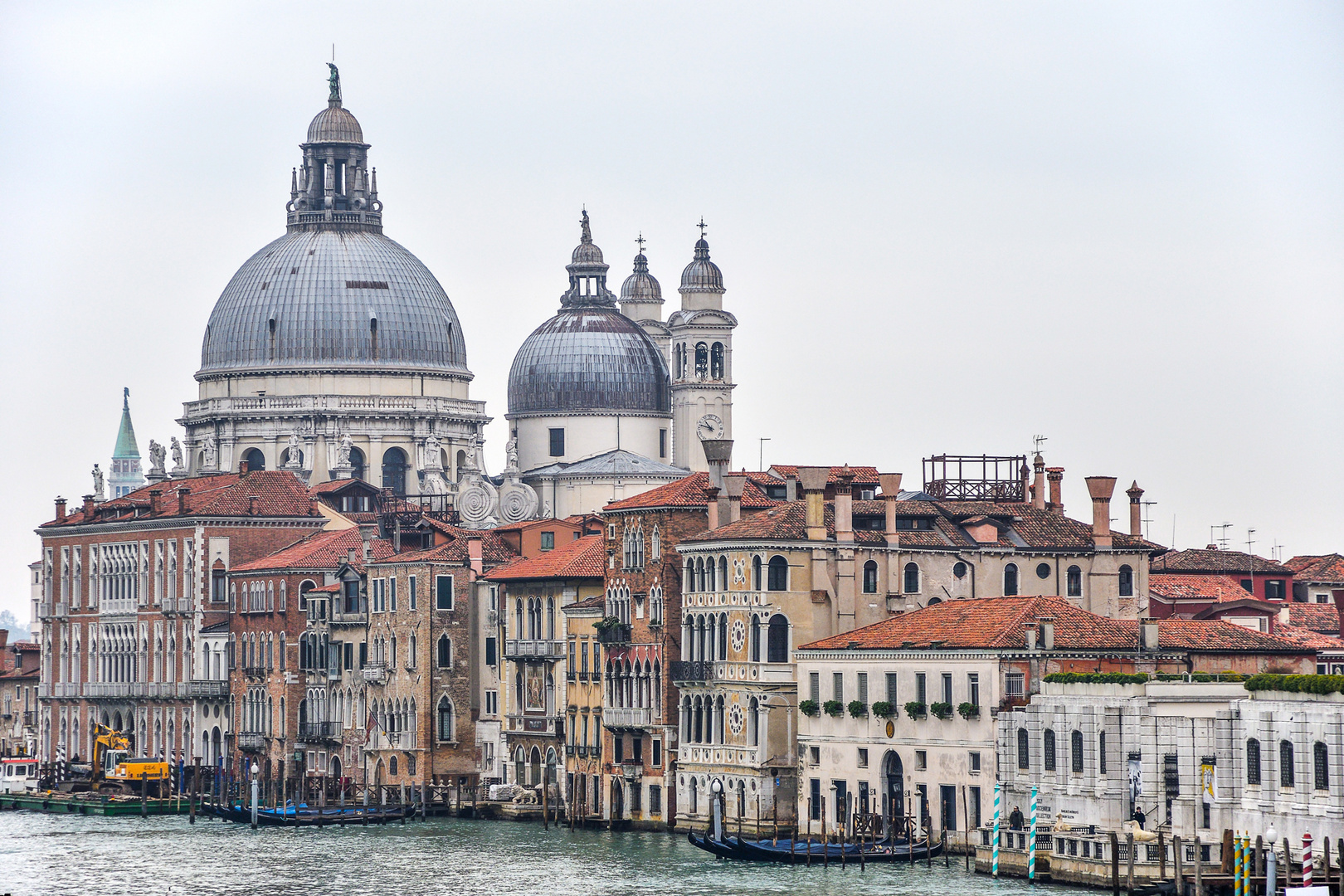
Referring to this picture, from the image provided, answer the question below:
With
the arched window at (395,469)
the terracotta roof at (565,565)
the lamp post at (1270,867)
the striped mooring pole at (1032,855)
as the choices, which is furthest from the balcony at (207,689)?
the lamp post at (1270,867)

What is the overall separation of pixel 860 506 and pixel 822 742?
7.70 m

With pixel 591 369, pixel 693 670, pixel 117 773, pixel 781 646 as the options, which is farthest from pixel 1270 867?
pixel 591 369

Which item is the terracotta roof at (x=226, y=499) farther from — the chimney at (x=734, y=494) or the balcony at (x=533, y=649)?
the chimney at (x=734, y=494)

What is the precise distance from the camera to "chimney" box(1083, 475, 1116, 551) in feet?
275

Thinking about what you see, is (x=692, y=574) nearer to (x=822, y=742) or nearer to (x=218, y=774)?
(x=822, y=742)

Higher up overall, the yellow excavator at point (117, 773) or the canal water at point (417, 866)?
the yellow excavator at point (117, 773)

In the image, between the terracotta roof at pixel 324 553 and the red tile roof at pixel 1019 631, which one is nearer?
the red tile roof at pixel 1019 631

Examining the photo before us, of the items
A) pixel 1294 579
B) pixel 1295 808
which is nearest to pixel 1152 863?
pixel 1295 808

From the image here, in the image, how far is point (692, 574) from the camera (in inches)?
3287

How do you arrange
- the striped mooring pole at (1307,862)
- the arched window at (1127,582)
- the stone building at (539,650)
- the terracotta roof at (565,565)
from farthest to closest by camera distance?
the stone building at (539,650), the terracotta roof at (565,565), the arched window at (1127,582), the striped mooring pole at (1307,862)

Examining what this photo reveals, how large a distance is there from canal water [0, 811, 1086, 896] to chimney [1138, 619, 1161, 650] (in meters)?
6.25

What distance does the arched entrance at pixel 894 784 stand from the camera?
7500 cm

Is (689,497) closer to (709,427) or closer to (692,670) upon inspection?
(692,670)

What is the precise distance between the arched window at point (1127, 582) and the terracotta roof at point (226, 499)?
38.0 meters
